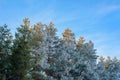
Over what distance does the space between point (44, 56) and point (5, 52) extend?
9259 mm

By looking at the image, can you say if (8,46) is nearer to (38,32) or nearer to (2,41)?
(2,41)

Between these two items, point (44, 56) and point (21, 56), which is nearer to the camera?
point (21, 56)

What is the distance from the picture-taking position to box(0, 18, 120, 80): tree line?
37000mm

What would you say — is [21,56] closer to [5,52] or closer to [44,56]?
[5,52]

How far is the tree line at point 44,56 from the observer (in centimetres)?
3700

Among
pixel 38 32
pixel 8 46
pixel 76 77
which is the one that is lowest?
pixel 76 77

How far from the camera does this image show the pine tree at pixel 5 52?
1459 inches

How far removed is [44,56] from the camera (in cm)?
4581

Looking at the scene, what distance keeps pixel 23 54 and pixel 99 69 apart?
109 feet

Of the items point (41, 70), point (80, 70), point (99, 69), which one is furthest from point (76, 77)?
point (99, 69)

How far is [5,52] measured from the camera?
3778 centimetres

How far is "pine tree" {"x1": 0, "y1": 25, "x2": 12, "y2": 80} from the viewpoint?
37062mm

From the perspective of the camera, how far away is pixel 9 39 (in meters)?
39.0

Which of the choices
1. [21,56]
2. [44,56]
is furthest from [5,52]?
[44,56]
